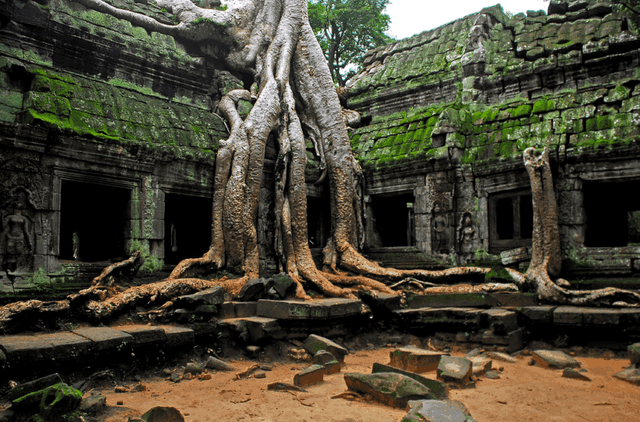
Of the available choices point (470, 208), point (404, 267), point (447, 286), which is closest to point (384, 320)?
point (447, 286)

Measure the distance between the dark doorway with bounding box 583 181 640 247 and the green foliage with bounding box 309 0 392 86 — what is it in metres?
9.80

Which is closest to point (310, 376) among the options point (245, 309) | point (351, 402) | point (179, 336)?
point (351, 402)

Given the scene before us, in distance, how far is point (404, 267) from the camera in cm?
848

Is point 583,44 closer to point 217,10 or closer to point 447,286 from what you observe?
point 447,286

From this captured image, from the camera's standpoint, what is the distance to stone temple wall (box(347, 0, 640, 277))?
23.0 ft

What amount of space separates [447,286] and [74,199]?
232 inches

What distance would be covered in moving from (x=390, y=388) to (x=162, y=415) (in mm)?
1699

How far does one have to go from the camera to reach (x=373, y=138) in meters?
9.59

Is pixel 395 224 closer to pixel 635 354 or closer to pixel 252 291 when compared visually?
pixel 252 291

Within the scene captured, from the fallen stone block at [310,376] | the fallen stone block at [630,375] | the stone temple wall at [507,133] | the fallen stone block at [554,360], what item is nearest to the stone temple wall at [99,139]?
the stone temple wall at [507,133]

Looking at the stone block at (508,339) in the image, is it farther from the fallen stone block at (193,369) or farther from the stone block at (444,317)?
the fallen stone block at (193,369)

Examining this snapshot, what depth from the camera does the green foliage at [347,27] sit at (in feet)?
54.2

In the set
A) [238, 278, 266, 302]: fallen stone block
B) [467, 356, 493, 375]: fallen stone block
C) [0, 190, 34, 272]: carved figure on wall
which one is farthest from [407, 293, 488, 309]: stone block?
[0, 190, 34, 272]: carved figure on wall

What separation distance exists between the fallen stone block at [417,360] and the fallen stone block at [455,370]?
0.18m
